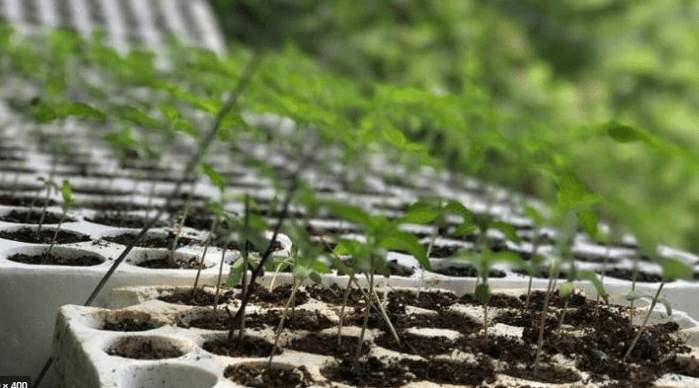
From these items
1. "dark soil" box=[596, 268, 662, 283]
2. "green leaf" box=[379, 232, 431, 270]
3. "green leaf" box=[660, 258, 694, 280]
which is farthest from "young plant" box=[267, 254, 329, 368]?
"dark soil" box=[596, 268, 662, 283]

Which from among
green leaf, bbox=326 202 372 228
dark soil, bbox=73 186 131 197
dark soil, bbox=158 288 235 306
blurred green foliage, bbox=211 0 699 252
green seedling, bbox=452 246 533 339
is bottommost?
dark soil, bbox=158 288 235 306

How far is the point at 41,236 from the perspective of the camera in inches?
74.5

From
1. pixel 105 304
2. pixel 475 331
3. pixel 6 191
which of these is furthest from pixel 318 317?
pixel 6 191

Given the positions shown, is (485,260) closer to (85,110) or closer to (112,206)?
(85,110)

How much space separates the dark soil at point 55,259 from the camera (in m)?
1.68

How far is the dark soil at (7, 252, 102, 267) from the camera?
1.68 meters

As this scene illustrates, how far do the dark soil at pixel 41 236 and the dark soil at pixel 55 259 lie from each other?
4.1 inches

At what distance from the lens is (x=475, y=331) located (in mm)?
1538

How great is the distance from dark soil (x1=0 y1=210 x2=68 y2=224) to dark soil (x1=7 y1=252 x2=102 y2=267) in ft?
1.01

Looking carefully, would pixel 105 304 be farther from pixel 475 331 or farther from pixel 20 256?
pixel 475 331

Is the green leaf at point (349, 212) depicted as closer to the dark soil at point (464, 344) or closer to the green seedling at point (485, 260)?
the green seedling at point (485, 260)

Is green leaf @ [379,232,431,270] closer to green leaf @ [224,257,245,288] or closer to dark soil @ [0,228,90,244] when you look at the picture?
green leaf @ [224,257,245,288]

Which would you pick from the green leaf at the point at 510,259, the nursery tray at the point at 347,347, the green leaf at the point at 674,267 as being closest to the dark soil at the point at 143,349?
the nursery tray at the point at 347,347

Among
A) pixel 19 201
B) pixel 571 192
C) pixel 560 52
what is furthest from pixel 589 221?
pixel 560 52
